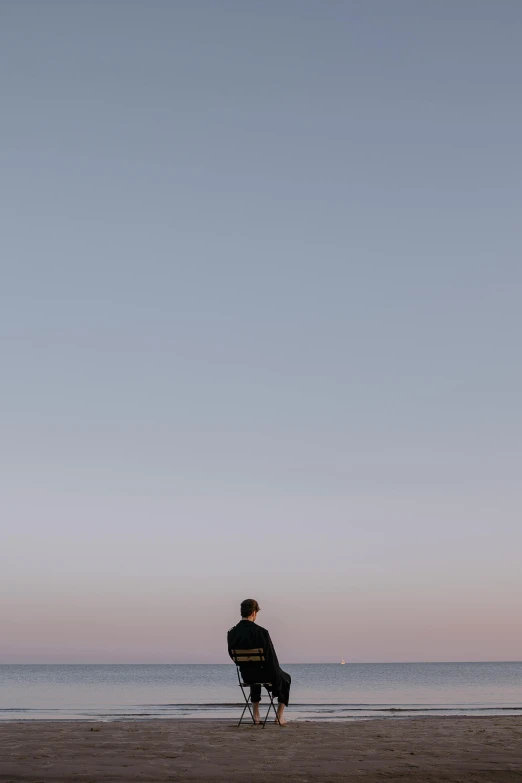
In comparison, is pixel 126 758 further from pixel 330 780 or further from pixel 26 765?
pixel 330 780

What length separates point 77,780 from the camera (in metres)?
6.20

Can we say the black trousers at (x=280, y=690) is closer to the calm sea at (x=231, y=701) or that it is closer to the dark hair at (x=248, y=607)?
the dark hair at (x=248, y=607)

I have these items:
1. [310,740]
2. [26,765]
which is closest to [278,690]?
[310,740]

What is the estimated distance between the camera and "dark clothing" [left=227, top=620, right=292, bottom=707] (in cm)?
1029

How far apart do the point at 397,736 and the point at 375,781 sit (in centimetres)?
328

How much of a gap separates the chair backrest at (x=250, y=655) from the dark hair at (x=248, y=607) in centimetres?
45

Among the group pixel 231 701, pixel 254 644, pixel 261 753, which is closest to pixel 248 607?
pixel 254 644

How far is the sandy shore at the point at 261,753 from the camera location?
646cm

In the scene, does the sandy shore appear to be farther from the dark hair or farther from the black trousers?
the dark hair

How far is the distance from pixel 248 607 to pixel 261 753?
2885 millimetres

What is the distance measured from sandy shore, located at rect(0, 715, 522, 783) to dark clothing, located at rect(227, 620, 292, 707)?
593 mm

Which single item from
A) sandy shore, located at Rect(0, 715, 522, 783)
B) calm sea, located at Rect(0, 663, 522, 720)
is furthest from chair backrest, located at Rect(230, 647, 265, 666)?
calm sea, located at Rect(0, 663, 522, 720)

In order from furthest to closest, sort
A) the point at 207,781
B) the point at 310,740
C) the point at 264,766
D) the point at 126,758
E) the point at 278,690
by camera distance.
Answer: the point at 278,690, the point at 310,740, the point at 126,758, the point at 264,766, the point at 207,781

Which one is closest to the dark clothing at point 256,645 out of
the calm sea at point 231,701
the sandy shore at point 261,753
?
the sandy shore at point 261,753
